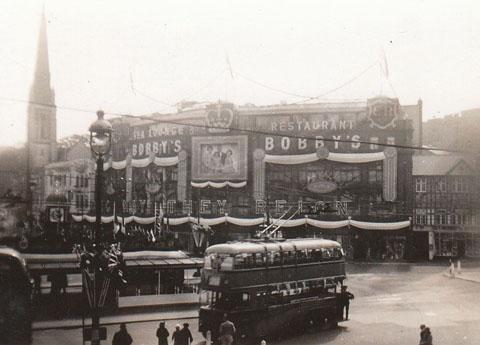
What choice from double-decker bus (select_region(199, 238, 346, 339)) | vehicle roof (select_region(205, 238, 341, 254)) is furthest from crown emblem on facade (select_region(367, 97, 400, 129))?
double-decker bus (select_region(199, 238, 346, 339))

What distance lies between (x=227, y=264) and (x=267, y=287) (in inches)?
91.8

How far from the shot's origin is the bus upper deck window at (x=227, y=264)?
77.2ft

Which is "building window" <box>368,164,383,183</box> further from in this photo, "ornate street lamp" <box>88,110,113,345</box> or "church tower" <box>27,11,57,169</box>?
"church tower" <box>27,11,57,169</box>

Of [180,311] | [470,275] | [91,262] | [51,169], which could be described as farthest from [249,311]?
[51,169]

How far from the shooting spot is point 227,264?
23.6 m

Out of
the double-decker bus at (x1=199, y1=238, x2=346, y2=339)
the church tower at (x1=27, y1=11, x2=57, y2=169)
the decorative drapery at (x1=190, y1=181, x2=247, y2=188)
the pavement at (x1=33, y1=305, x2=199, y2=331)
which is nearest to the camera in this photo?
the double-decker bus at (x1=199, y1=238, x2=346, y2=339)

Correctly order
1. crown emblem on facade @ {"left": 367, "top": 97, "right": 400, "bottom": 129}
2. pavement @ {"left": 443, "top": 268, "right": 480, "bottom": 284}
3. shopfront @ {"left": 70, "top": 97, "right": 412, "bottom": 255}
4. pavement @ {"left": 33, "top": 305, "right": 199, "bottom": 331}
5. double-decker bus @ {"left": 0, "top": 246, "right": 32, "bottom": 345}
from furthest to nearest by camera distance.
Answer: crown emblem on facade @ {"left": 367, "top": 97, "right": 400, "bottom": 129} → shopfront @ {"left": 70, "top": 97, "right": 412, "bottom": 255} → pavement @ {"left": 443, "top": 268, "right": 480, "bottom": 284} → pavement @ {"left": 33, "top": 305, "right": 199, "bottom": 331} → double-decker bus @ {"left": 0, "top": 246, "right": 32, "bottom": 345}

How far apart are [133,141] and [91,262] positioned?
59509 millimetres

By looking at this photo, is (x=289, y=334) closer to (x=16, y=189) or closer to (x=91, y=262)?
(x=91, y=262)

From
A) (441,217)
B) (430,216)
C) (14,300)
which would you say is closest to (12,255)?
(14,300)

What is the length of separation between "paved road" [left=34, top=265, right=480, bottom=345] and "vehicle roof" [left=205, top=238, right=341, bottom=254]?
383 centimetres

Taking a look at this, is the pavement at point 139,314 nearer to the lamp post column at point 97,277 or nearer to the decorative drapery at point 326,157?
the lamp post column at point 97,277

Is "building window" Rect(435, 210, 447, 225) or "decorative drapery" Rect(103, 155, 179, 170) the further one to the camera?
"decorative drapery" Rect(103, 155, 179, 170)

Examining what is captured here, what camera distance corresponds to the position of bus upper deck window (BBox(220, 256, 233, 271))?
23531 millimetres
